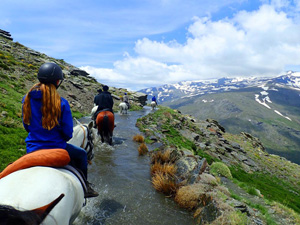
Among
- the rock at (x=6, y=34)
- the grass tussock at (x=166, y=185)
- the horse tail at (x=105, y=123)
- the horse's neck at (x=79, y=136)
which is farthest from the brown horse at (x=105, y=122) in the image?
the rock at (x=6, y=34)

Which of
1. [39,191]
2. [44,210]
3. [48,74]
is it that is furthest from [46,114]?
[44,210]

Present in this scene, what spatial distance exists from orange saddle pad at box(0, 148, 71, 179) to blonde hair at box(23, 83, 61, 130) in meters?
0.50

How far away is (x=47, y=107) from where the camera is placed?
3.53 metres

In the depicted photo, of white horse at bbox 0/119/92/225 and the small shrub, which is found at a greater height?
white horse at bbox 0/119/92/225

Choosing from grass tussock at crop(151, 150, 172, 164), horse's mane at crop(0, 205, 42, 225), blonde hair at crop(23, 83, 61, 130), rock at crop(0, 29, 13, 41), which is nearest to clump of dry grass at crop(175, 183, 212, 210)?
grass tussock at crop(151, 150, 172, 164)

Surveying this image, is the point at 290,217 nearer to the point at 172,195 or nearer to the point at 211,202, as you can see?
the point at 211,202

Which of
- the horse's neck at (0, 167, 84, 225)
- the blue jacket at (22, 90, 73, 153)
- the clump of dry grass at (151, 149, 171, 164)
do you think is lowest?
the clump of dry grass at (151, 149, 171, 164)

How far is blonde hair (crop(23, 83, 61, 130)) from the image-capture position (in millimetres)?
3520

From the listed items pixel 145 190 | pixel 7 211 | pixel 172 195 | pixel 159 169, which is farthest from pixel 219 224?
pixel 7 211

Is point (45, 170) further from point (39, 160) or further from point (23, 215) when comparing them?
point (23, 215)

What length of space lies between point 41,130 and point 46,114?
0.39 m

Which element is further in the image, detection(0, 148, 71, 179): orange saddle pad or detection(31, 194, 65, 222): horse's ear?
detection(0, 148, 71, 179): orange saddle pad

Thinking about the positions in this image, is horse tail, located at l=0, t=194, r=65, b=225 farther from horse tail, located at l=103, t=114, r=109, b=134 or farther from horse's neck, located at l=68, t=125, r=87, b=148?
horse tail, located at l=103, t=114, r=109, b=134

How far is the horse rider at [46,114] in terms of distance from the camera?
3545 mm
